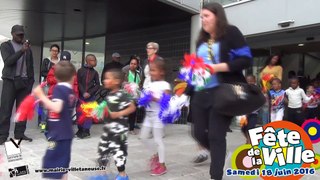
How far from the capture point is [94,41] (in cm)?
1568

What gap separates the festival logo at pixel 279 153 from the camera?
3707mm

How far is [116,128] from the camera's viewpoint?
12.9ft

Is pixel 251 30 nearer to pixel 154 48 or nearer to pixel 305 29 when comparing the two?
pixel 305 29

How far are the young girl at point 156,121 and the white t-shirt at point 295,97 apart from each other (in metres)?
4.63

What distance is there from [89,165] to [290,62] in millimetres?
9249

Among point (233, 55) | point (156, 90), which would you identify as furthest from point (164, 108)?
point (233, 55)

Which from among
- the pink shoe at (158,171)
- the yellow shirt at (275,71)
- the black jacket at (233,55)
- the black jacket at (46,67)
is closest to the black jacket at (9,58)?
the black jacket at (46,67)

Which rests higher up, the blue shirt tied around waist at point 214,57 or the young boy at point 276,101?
the blue shirt tied around waist at point 214,57

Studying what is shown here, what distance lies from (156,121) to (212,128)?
1410 millimetres

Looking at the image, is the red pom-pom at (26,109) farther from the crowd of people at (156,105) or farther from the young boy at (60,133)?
the young boy at (60,133)

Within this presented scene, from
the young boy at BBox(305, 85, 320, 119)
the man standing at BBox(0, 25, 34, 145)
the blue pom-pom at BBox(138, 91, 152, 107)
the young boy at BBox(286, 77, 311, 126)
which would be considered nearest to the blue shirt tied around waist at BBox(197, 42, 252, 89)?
the blue pom-pom at BBox(138, 91, 152, 107)

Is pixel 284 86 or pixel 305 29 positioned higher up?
pixel 305 29

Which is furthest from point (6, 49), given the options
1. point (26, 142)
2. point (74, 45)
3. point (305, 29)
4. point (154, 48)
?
point (74, 45)

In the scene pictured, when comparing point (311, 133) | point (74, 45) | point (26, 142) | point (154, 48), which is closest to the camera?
point (154, 48)
